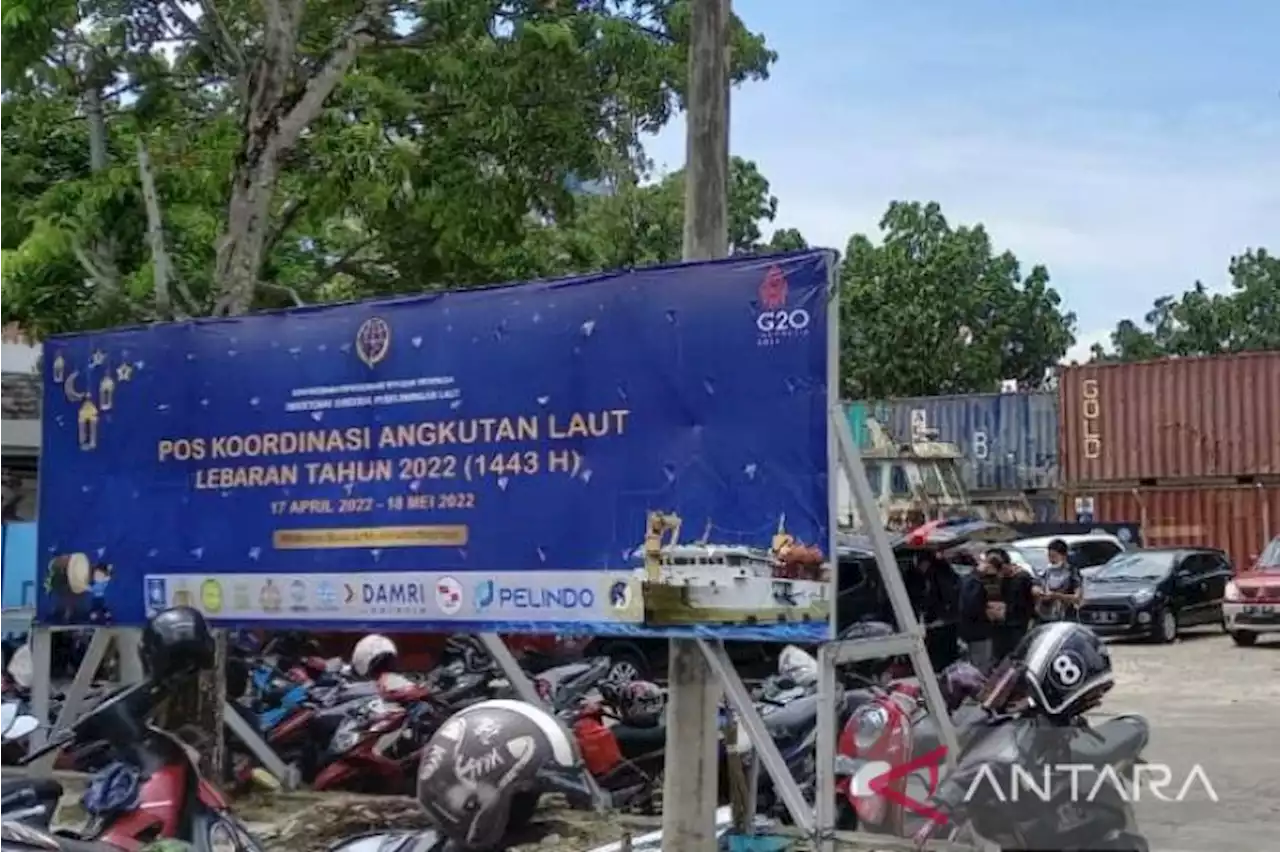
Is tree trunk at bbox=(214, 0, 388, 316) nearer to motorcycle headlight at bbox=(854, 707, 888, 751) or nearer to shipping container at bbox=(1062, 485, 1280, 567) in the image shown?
motorcycle headlight at bbox=(854, 707, 888, 751)

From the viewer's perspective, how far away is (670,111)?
1105cm

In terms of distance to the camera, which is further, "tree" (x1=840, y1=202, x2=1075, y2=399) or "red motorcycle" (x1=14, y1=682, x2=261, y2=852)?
"tree" (x1=840, y1=202, x2=1075, y2=399)

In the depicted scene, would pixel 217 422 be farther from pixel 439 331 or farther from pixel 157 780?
pixel 157 780

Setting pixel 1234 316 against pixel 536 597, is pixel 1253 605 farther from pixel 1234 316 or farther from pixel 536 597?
pixel 1234 316

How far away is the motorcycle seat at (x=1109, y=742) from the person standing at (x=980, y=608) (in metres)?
8.25

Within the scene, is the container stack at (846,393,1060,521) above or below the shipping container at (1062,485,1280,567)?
above

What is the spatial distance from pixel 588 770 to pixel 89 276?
509 cm

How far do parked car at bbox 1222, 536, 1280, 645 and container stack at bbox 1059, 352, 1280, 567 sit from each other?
746cm

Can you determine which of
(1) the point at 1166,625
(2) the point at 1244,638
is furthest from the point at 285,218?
(2) the point at 1244,638

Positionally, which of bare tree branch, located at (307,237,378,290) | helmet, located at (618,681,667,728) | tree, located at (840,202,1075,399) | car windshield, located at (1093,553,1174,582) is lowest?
helmet, located at (618,681,667,728)

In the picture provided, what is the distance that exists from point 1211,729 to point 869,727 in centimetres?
674

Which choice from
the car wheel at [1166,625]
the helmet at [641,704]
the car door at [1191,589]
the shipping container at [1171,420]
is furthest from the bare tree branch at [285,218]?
the shipping container at [1171,420]

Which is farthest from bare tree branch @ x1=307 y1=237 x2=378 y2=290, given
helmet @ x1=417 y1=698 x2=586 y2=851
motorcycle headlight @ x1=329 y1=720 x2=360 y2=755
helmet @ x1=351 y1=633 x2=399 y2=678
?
helmet @ x1=417 y1=698 x2=586 y2=851

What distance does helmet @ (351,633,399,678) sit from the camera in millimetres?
10930
